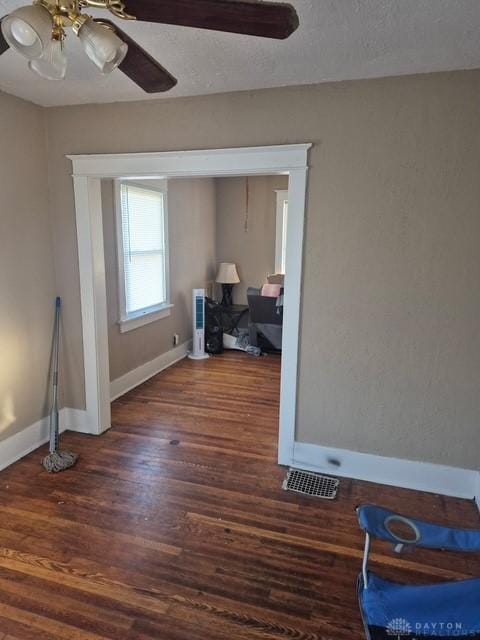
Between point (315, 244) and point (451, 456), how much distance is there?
5.07 ft

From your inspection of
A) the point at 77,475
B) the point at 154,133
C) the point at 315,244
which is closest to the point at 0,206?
the point at 154,133

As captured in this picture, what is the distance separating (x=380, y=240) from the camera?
248cm

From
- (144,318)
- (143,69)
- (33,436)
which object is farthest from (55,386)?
(143,69)

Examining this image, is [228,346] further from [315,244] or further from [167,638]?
[167,638]

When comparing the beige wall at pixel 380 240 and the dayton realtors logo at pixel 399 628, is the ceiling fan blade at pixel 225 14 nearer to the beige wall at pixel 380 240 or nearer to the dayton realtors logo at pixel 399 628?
the beige wall at pixel 380 240

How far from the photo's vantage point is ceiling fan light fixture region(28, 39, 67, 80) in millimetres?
1299

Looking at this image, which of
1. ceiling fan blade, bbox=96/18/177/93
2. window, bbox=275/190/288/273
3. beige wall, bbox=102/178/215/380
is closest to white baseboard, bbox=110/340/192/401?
beige wall, bbox=102/178/215/380

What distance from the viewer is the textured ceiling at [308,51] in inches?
65.5

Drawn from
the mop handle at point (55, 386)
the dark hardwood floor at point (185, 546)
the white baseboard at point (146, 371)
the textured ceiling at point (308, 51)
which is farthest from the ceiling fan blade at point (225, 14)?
the white baseboard at point (146, 371)

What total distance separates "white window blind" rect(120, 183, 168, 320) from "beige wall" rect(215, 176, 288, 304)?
170cm

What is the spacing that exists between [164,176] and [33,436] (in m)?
2.09

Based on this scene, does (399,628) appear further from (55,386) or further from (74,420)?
(74,420)

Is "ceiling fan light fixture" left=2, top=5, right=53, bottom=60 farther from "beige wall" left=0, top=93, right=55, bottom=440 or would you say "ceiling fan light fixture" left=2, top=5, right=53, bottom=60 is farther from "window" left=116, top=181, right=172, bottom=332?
"window" left=116, top=181, right=172, bottom=332

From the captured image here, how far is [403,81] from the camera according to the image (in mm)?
2309
